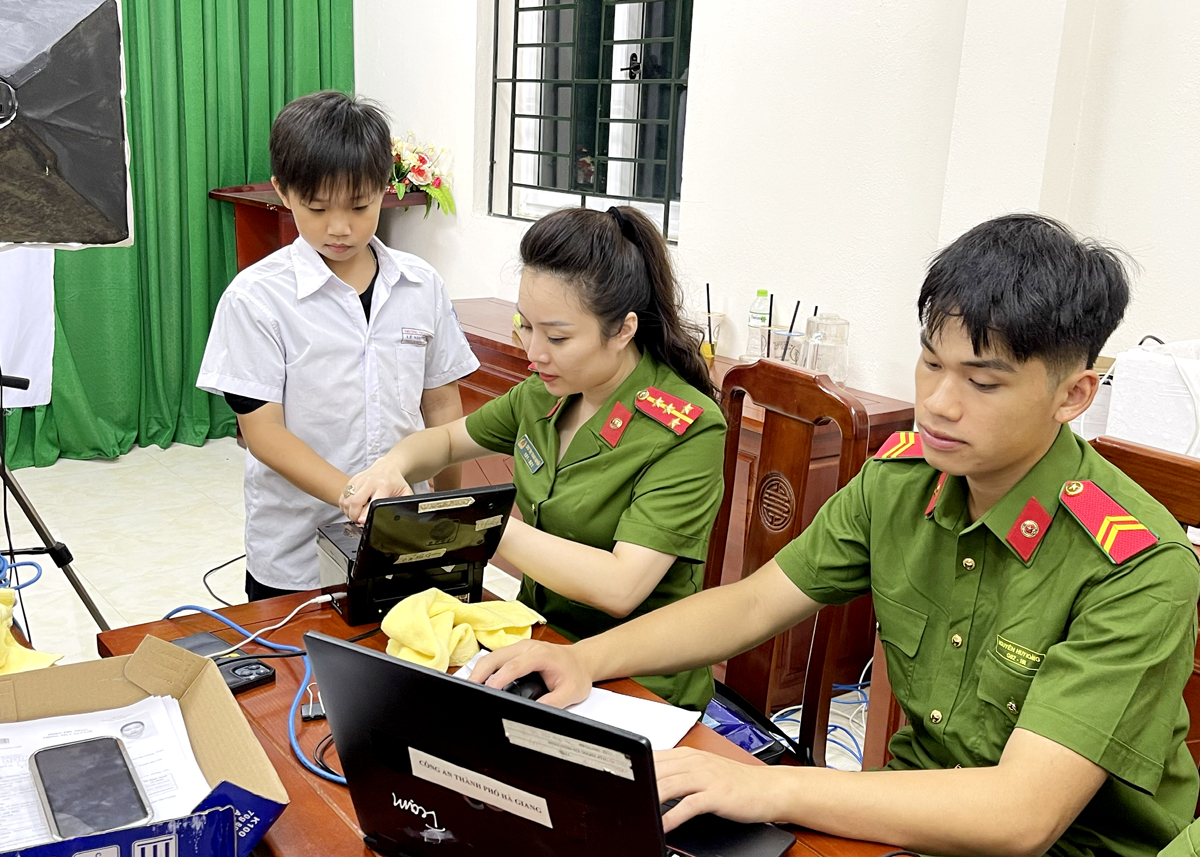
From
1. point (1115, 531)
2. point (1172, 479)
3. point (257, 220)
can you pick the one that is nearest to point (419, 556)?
point (1115, 531)

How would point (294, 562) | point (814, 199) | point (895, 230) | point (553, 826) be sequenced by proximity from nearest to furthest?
point (553, 826) → point (294, 562) → point (895, 230) → point (814, 199)

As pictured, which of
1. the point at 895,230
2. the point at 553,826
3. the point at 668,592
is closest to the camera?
the point at 553,826

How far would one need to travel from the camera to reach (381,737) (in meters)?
0.95

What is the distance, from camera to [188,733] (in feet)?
3.69

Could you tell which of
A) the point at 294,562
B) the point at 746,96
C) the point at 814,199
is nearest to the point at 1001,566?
the point at 294,562

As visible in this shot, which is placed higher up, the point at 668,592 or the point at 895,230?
the point at 895,230

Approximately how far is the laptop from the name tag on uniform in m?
0.81

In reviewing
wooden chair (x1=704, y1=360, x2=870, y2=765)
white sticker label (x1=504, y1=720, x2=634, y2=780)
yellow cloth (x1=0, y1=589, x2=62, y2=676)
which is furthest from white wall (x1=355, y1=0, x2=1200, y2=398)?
yellow cloth (x1=0, y1=589, x2=62, y2=676)

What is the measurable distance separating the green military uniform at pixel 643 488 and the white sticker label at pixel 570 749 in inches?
28.9

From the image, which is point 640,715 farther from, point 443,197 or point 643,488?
point 443,197

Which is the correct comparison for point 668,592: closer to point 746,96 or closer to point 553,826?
point 553,826

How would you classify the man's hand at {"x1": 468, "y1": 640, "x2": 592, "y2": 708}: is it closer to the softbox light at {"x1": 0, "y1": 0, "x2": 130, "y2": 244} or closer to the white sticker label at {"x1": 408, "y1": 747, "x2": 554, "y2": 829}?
the white sticker label at {"x1": 408, "y1": 747, "x2": 554, "y2": 829}

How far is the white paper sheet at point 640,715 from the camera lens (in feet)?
3.93

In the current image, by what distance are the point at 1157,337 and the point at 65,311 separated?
399cm
